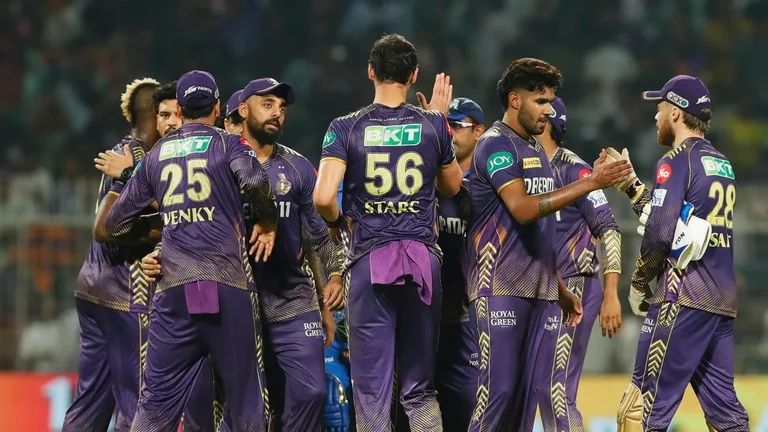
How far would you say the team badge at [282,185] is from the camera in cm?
745

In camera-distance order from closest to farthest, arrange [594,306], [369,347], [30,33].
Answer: [369,347] → [594,306] → [30,33]

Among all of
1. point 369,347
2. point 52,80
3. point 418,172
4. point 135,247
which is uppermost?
point 52,80

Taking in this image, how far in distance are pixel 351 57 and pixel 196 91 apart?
1000 cm

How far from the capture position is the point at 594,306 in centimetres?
865

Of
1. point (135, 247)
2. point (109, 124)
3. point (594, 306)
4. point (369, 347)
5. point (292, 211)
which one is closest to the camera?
point (369, 347)

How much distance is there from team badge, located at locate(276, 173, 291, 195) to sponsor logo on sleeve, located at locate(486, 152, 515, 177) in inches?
52.7

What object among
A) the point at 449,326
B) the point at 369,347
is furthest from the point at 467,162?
the point at 369,347

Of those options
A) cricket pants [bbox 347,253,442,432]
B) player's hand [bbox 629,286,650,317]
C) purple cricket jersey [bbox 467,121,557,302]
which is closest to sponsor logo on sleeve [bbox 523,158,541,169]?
purple cricket jersey [bbox 467,121,557,302]

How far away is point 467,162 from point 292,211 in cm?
149

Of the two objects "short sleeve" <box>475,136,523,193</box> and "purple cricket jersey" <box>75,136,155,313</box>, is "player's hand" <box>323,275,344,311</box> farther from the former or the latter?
"purple cricket jersey" <box>75,136,155,313</box>

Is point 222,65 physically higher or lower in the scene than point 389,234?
higher

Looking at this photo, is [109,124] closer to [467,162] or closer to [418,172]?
[467,162]

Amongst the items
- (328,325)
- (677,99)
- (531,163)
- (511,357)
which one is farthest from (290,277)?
(677,99)

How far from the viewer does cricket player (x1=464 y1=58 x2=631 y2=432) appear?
6848 millimetres
